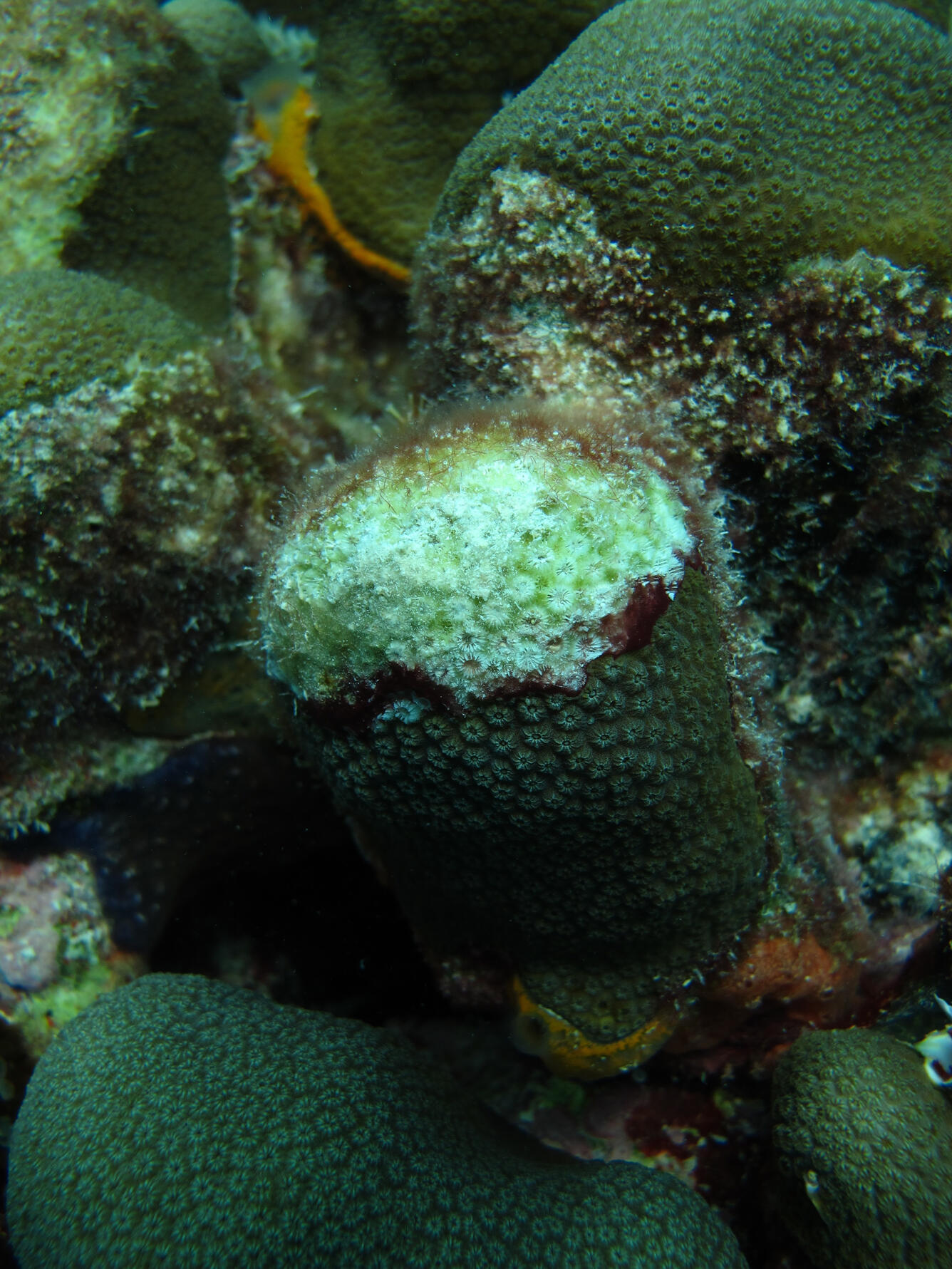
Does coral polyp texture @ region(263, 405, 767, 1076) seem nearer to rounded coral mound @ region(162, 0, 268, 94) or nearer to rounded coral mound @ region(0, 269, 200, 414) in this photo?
rounded coral mound @ region(0, 269, 200, 414)

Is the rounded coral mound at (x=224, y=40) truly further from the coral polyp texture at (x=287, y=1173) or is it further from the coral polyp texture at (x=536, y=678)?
the coral polyp texture at (x=287, y=1173)

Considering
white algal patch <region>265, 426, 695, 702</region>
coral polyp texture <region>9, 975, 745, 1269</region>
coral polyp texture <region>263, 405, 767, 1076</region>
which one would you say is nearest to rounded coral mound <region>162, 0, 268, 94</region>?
coral polyp texture <region>263, 405, 767, 1076</region>

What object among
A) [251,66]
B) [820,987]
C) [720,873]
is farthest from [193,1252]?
[251,66]

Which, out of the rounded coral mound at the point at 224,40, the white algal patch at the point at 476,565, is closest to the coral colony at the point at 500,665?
the white algal patch at the point at 476,565

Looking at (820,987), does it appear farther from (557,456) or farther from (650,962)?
(557,456)

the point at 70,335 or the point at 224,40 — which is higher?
the point at 224,40

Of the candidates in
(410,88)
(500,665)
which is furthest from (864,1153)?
(410,88)

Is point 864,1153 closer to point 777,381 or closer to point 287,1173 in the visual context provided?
point 287,1173
